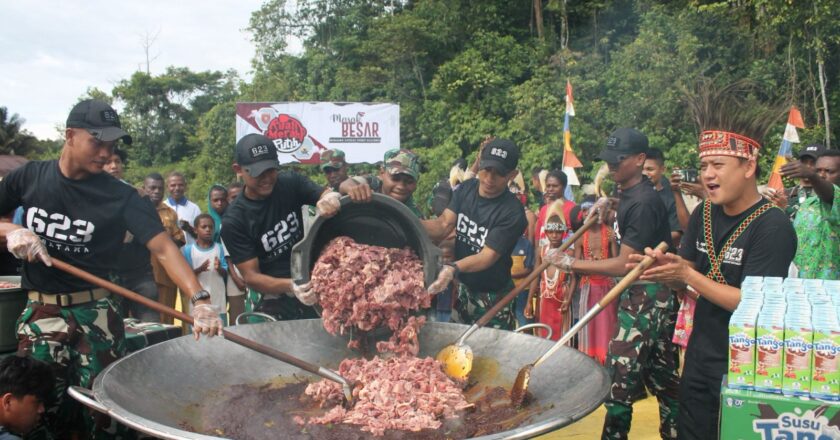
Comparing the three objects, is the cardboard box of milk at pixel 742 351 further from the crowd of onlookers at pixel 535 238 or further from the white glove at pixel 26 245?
the white glove at pixel 26 245

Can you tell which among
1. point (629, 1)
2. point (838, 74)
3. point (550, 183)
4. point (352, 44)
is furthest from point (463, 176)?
point (352, 44)

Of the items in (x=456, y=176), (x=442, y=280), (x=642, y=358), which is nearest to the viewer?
(x=442, y=280)

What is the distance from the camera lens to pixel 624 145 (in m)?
4.16

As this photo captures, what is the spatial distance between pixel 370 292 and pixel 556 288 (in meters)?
3.61

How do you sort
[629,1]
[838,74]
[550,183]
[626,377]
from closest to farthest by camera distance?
1. [626,377]
2. [550,183]
3. [838,74]
4. [629,1]

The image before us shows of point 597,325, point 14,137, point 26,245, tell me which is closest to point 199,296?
point 26,245

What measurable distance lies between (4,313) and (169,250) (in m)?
1.32

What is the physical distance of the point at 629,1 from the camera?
2012cm

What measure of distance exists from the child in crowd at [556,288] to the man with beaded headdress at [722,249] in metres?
3.38

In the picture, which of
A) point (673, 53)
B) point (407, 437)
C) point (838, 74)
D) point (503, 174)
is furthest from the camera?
point (673, 53)

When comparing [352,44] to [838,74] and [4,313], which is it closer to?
[838,74]

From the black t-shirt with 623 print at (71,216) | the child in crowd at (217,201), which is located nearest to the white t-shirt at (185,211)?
the child in crowd at (217,201)

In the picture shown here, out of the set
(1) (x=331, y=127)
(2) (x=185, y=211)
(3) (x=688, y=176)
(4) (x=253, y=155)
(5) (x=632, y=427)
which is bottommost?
(5) (x=632, y=427)

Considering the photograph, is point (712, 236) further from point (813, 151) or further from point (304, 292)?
point (813, 151)
